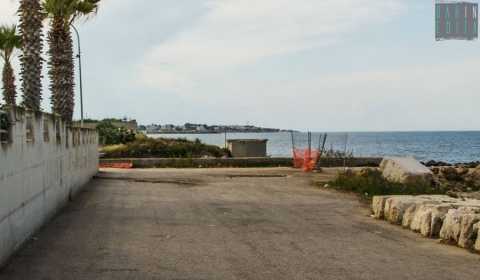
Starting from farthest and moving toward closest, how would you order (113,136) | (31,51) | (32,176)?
(113,136), (31,51), (32,176)

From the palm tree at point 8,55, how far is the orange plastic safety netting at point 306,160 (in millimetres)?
15101

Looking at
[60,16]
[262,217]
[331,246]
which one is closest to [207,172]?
[60,16]

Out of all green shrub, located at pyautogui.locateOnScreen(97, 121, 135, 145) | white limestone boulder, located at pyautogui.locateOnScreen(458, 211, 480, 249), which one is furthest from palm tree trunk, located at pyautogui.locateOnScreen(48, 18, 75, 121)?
green shrub, located at pyautogui.locateOnScreen(97, 121, 135, 145)

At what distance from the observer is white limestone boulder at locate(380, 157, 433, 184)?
21359 mm

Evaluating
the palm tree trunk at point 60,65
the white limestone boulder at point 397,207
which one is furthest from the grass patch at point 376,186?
the palm tree trunk at point 60,65

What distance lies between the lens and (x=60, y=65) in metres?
28.7

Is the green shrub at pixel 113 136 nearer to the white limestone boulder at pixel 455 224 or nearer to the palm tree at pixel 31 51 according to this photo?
the palm tree at pixel 31 51

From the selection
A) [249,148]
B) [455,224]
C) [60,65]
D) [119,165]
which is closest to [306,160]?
[119,165]

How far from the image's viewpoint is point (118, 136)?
51.2 m

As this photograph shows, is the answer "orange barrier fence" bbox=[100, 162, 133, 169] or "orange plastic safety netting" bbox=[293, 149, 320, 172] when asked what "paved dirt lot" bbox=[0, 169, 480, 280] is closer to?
"orange plastic safety netting" bbox=[293, 149, 320, 172]

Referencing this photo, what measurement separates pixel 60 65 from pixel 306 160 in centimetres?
1193

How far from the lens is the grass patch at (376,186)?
63.7 feet

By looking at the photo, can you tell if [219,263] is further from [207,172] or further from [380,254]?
[207,172]

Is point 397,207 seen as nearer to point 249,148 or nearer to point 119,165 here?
point 119,165
